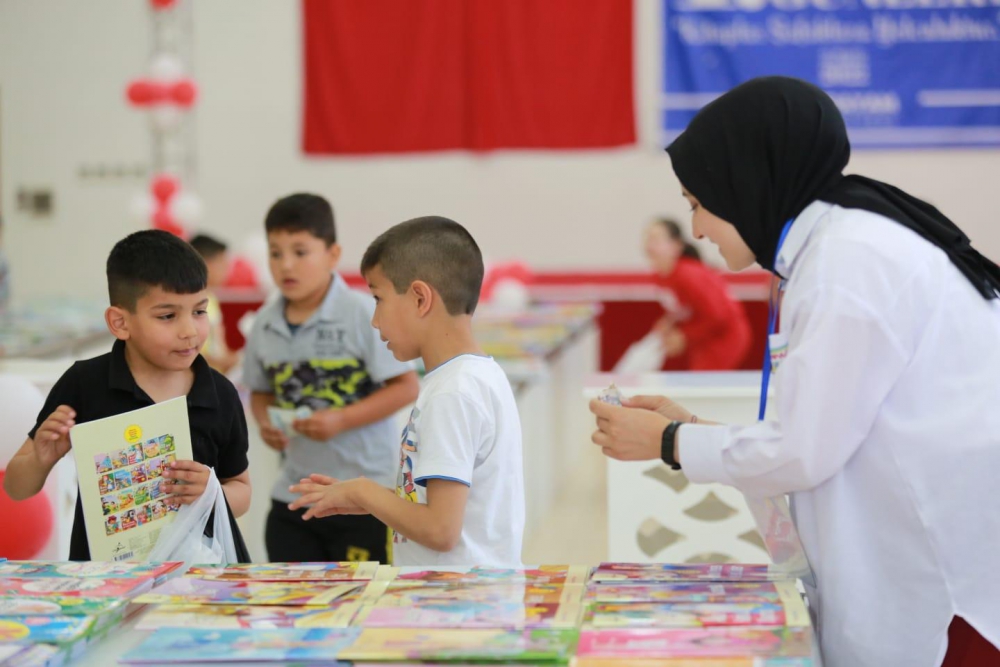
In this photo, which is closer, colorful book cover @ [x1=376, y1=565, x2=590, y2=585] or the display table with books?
the display table with books

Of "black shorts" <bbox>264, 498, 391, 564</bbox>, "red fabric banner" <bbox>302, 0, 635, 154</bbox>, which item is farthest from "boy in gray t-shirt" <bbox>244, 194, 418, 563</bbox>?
"red fabric banner" <bbox>302, 0, 635, 154</bbox>

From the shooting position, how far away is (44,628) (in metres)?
1.55

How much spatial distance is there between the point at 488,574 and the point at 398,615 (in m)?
0.22

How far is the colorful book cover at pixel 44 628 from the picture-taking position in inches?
59.7

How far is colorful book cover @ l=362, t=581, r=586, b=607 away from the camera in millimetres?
1653

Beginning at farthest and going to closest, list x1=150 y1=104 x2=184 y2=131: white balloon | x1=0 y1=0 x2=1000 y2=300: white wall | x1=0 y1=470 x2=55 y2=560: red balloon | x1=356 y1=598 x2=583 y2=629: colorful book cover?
x1=0 y1=0 x2=1000 y2=300: white wall, x1=150 y1=104 x2=184 y2=131: white balloon, x1=0 y1=470 x2=55 y2=560: red balloon, x1=356 y1=598 x2=583 y2=629: colorful book cover

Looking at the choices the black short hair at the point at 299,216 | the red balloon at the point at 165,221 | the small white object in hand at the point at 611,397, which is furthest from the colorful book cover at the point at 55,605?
the red balloon at the point at 165,221

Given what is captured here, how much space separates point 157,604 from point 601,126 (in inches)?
299

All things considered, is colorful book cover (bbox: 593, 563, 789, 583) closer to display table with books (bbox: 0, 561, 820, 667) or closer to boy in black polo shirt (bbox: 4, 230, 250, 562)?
display table with books (bbox: 0, 561, 820, 667)

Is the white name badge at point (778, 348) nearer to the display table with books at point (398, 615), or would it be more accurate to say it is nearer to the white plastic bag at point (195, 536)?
the display table with books at point (398, 615)

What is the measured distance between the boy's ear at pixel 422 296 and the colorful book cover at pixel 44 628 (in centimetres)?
75

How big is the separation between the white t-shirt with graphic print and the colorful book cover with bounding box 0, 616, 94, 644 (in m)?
0.57

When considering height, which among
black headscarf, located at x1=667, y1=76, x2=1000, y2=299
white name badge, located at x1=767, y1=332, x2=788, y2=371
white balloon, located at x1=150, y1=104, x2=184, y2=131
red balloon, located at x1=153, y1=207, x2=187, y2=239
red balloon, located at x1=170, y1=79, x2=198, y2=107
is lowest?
white name badge, located at x1=767, y1=332, x2=788, y2=371

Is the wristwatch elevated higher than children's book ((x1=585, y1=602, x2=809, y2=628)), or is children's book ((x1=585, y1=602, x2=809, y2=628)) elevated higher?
the wristwatch
